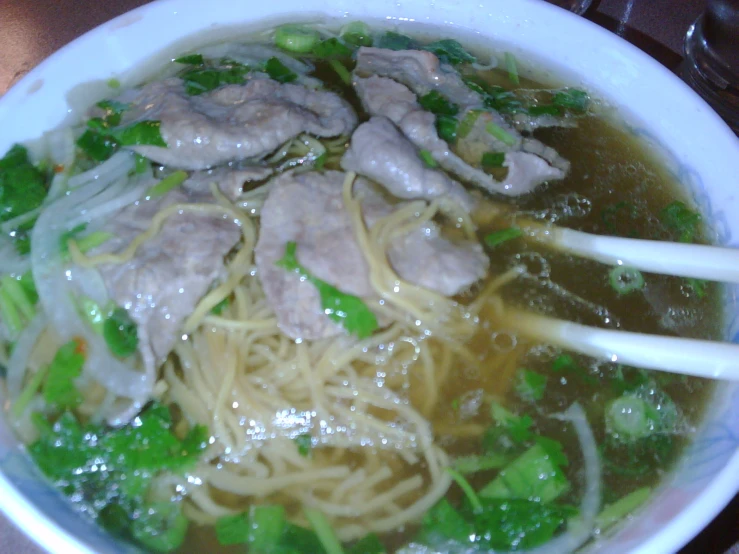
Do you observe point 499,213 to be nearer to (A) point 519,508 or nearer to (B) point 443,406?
(B) point 443,406

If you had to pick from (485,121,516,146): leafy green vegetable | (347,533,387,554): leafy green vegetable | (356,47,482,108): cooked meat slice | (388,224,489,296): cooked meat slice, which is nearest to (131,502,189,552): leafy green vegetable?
(347,533,387,554): leafy green vegetable

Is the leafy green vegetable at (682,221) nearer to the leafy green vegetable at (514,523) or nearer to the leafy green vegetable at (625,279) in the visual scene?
the leafy green vegetable at (625,279)

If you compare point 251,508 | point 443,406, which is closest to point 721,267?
point 443,406

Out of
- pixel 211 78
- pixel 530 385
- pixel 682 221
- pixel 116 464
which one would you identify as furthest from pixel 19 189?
pixel 682 221

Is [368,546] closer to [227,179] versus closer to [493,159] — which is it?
[227,179]

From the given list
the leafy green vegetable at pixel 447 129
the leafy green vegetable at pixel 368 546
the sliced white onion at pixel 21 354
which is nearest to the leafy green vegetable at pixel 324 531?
the leafy green vegetable at pixel 368 546

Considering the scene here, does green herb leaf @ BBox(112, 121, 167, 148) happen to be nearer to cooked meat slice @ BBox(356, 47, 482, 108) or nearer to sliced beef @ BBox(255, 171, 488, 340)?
sliced beef @ BBox(255, 171, 488, 340)
